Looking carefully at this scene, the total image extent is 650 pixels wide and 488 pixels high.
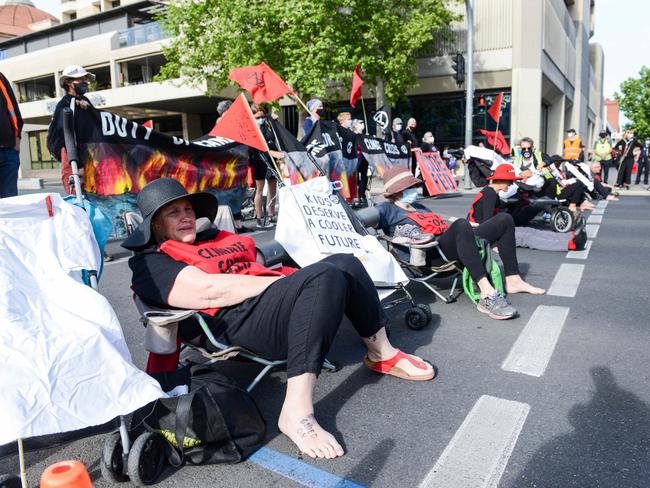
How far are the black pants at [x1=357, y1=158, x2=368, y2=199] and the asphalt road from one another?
8.17 metres

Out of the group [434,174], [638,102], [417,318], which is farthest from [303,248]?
[638,102]

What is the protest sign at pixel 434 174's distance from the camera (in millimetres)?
14094

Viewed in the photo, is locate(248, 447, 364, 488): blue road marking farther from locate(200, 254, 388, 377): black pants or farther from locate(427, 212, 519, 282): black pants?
locate(427, 212, 519, 282): black pants

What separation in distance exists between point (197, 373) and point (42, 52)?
46250 millimetres

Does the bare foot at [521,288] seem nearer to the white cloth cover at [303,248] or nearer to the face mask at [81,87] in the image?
the white cloth cover at [303,248]

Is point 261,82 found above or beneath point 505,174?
above

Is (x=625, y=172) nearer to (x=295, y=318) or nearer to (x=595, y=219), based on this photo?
(x=595, y=219)

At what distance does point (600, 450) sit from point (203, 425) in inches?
68.4

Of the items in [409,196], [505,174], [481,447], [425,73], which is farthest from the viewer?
[425,73]

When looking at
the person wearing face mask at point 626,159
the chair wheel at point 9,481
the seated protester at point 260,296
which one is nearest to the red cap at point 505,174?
the seated protester at point 260,296

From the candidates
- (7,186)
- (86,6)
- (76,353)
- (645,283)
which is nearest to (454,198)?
(645,283)

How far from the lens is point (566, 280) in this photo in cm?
569

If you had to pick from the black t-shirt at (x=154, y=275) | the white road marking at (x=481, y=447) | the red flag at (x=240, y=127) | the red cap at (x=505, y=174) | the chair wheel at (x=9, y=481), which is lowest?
the white road marking at (x=481, y=447)

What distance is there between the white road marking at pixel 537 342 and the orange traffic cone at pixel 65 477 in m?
2.71
